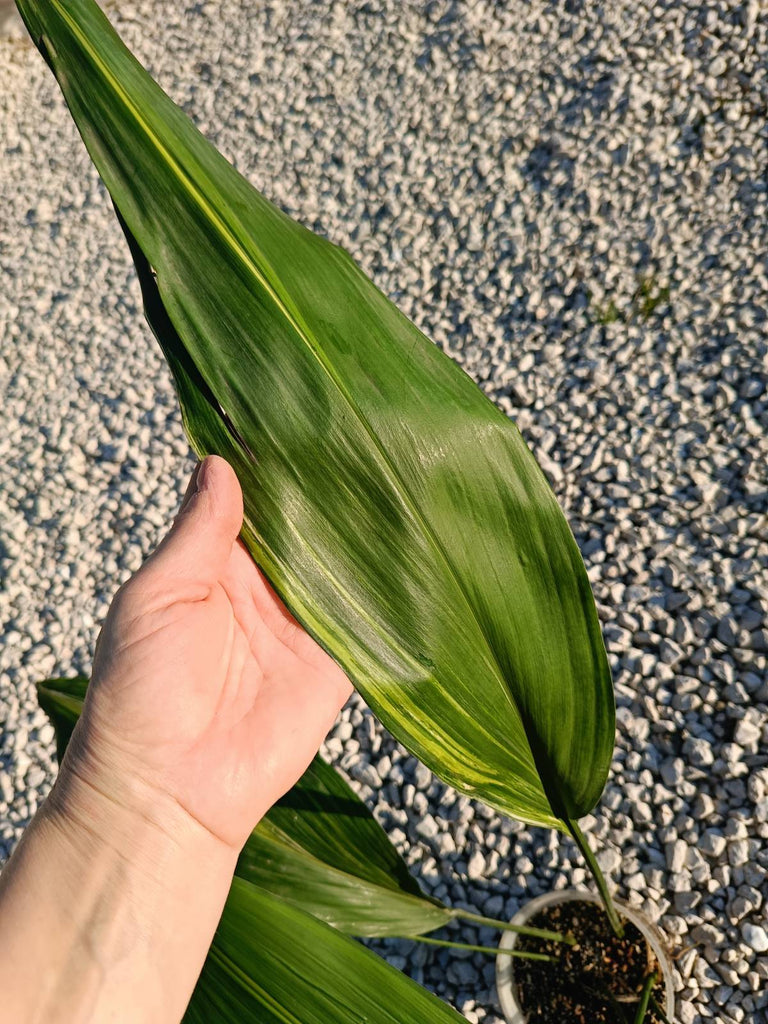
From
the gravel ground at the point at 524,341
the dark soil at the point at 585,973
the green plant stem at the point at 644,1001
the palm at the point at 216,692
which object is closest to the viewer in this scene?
the palm at the point at 216,692

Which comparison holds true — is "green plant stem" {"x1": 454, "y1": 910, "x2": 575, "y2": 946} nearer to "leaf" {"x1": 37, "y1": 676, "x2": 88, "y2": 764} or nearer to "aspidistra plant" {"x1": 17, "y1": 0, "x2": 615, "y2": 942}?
"aspidistra plant" {"x1": 17, "y1": 0, "x2": 615, "y2": 942}

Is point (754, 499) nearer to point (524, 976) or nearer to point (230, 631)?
point (524, 976)

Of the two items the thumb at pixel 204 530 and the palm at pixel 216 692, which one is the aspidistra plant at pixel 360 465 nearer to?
the thumb at pixel 204 530

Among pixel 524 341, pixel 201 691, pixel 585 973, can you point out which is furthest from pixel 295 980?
pixel 524 341

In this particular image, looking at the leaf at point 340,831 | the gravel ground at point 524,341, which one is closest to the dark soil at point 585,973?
the gravel ground at point 524,341

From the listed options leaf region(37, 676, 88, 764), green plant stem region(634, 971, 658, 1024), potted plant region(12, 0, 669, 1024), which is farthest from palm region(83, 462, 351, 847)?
green plant stem region(634, 971, 658, 1024)

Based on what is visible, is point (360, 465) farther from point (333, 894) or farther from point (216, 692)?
point (333, 894)

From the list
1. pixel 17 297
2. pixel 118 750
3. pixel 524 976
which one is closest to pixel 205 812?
pixel 118 750

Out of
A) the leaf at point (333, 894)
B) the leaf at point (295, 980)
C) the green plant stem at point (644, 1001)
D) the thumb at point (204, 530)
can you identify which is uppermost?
the thumb at point (204, 530)
